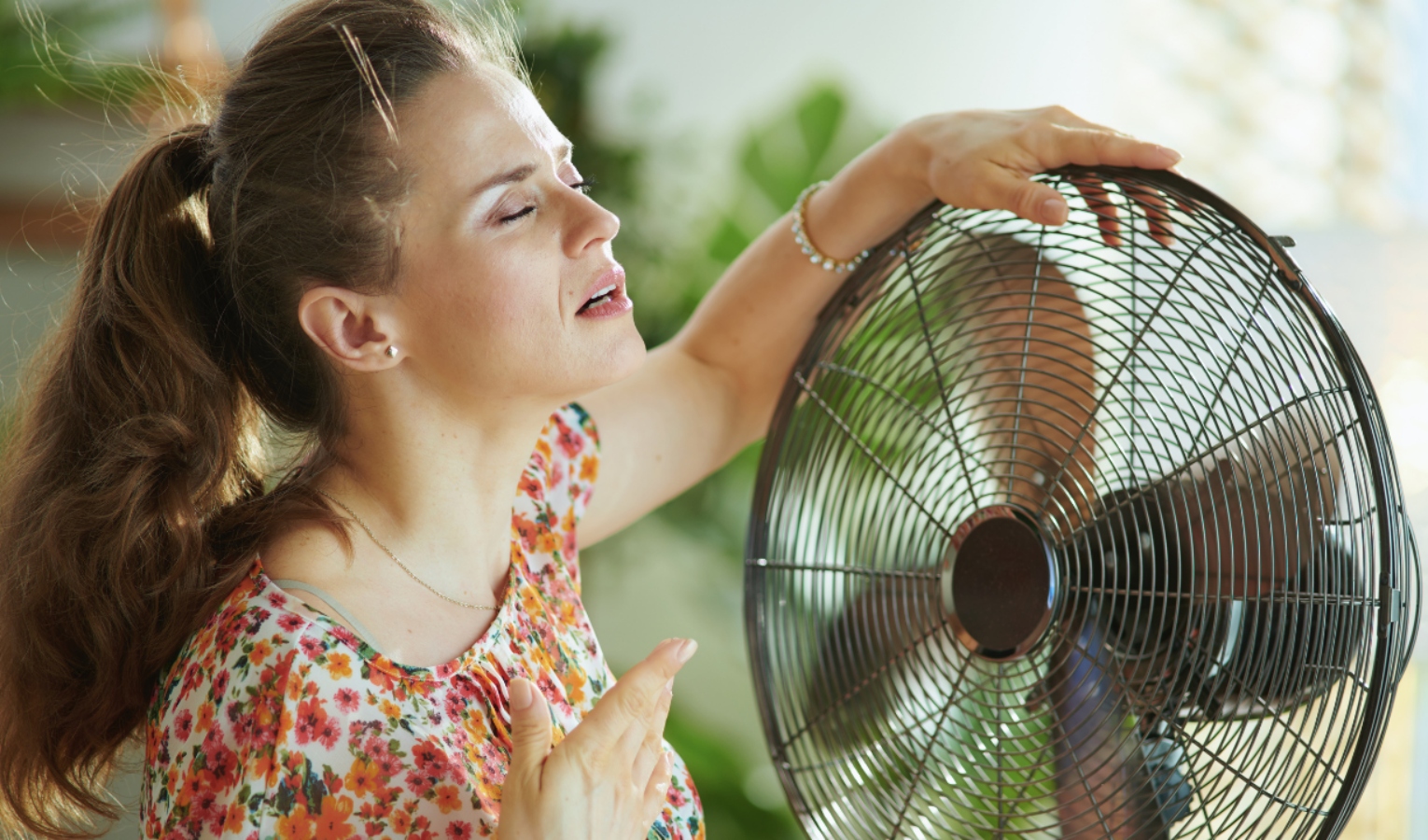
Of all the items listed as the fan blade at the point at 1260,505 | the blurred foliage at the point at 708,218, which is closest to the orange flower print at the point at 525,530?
the fan blade at the point at 1260,505

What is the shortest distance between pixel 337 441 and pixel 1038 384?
66cm

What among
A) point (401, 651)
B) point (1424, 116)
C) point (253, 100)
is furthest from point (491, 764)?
point (1424, 116)

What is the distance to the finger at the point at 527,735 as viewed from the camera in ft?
2.99

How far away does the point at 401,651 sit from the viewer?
3.45 ft

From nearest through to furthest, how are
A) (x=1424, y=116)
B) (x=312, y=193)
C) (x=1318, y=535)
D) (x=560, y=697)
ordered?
(x=1318, y=535) < (x=312, y=193) < (x=560, y=697) < (x=1424, y=116)

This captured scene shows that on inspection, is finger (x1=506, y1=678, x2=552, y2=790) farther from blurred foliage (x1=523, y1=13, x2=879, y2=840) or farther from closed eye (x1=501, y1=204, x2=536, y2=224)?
blurred foliage (x1=523, y1=13, x2=879, y2=840)

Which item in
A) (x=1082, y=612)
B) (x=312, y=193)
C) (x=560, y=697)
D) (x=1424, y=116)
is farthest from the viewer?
(x=1424, y=116)

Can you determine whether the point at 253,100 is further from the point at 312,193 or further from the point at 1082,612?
the point at 1082,612

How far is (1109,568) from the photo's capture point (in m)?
0.93

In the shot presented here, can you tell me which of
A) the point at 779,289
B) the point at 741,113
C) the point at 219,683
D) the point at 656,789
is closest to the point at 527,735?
the point at 656,789

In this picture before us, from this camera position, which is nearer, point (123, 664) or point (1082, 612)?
point (1082, 612)

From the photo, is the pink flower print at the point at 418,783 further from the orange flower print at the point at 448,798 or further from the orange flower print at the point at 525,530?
the orange flower print at the point at 525,530

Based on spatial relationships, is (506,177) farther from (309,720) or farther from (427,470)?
(309,720)

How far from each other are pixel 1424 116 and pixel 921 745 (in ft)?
7.38
